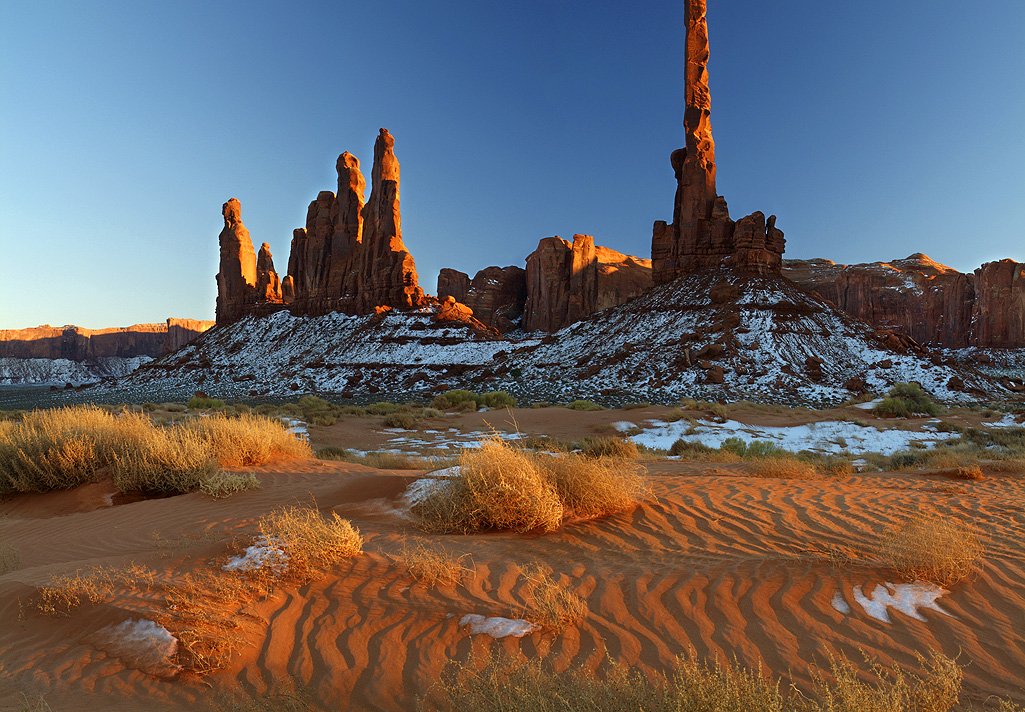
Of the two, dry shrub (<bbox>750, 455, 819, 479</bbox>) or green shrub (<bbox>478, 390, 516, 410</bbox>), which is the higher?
dry shrub (<bbox>750, 455, 819, 479</bbox>)

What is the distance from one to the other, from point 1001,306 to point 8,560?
85719mm

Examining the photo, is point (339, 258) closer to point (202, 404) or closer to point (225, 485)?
point (202, 404)

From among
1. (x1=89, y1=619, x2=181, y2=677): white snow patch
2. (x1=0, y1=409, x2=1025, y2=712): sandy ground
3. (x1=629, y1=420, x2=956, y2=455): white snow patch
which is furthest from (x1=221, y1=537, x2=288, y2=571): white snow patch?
(x1=629, y1=420, x2=956, y2=455): white snow patch

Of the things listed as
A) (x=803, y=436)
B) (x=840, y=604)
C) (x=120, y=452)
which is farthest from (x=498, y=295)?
(x=840, y=604)

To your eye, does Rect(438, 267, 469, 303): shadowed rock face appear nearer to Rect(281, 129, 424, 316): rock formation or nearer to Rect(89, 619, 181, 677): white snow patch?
Rect(281, 129, 424, 316): rock formation

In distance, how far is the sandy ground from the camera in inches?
114

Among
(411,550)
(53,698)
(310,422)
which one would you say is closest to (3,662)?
(53,698)

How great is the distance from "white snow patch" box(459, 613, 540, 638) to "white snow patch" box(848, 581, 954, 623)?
7.22 ft

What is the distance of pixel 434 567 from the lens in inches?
155

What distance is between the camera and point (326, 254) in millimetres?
67875

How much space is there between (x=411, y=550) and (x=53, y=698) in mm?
2302

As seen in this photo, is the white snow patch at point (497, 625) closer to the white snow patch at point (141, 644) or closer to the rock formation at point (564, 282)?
the white snow patch at point (141, 644)

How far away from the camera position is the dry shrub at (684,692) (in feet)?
6.61

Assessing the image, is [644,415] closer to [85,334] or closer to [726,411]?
[726,411]
